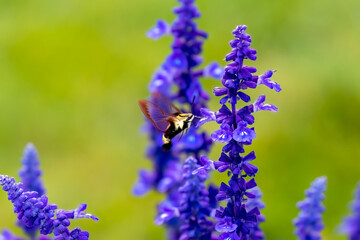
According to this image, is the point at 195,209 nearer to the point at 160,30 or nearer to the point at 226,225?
the point at 226,225

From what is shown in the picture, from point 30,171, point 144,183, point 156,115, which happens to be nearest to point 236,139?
point 156,115

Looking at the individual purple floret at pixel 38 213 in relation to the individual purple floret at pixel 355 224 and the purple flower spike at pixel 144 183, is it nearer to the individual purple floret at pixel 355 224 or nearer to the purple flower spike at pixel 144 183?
the individual purple floret at pixel 355 224

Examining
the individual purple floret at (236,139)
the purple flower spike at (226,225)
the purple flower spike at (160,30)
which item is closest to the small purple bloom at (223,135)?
the individual purple floret at (236,139)

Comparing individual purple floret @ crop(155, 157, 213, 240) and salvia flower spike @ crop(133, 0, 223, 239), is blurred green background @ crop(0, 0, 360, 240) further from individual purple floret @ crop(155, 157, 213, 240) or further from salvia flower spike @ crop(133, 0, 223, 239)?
individual purple floret @ crop(155, 157, 213, 240)

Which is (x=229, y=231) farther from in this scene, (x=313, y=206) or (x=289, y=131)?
(x=289, y=131)

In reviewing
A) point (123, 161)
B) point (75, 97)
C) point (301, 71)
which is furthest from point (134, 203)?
point (301, 71)

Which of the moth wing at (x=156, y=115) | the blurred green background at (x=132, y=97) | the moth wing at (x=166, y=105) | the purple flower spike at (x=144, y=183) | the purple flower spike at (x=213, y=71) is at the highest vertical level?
the blurred green background at (x=132, y=97)
